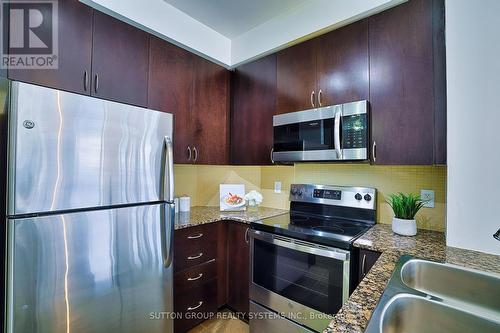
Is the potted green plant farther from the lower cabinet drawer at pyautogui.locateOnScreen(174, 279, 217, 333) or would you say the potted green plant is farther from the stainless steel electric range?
the lower cabinet drawer at pyautogui.locateOnScreen(174, 279, 217, 333)

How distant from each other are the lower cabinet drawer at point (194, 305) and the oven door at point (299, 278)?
0.37 m

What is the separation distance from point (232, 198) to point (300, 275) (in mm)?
1008

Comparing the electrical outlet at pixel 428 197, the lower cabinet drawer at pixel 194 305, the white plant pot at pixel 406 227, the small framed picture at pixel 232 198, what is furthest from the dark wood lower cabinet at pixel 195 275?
the electrical outlet at pixel 428 197

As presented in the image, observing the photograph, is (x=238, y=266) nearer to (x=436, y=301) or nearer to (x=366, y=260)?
(x=366, y=260)

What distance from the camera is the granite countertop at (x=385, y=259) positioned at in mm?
651

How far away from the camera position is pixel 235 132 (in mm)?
2385

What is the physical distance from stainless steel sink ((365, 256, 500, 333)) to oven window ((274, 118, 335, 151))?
925 millimetres

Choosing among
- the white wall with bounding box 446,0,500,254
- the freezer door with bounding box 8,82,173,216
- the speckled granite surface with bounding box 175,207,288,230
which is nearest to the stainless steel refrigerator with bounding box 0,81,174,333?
the freezer door with bounding box 8,82,173,216

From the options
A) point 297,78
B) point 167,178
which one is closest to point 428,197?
point 297,78

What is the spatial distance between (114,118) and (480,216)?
6.48 ft

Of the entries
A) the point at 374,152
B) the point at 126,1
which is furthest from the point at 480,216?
the point at 126,1

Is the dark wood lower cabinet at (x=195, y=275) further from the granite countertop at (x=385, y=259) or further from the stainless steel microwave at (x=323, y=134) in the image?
the granite countertop at (x=385, y=259)

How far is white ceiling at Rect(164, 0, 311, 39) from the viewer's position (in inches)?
72.6

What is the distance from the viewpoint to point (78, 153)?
1159 mm
